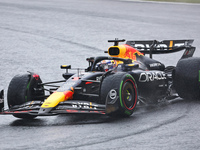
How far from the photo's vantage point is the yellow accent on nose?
7.49 metres

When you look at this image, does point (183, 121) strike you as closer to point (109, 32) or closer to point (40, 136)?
point (40, 136)

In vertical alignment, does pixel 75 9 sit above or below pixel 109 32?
above

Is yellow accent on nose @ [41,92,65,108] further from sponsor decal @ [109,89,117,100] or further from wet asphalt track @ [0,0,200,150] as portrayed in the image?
sponsor decal @ [109,89,117,100]

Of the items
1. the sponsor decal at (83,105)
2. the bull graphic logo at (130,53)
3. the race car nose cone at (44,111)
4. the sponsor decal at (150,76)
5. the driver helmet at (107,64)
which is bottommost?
the race car nose cone at (44,111)

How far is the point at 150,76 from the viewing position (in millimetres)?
9180

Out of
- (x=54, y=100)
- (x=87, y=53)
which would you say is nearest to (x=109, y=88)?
(x=54, y=100)

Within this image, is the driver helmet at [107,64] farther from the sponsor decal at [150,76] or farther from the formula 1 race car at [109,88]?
the sponsor decal at [150,76]

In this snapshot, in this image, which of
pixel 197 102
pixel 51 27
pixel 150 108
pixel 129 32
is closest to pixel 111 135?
pixel 150 108

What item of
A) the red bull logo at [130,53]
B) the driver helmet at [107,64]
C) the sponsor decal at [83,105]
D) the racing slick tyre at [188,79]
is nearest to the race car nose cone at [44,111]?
the sponsor decal at [83,105]

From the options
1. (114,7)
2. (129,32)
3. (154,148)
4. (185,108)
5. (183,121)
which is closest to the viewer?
(154,148)

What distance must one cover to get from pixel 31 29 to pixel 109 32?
3789 mm

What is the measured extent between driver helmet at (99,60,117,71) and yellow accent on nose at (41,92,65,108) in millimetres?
1584

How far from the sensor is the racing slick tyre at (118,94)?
7.51 meters

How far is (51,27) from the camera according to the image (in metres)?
21.7
